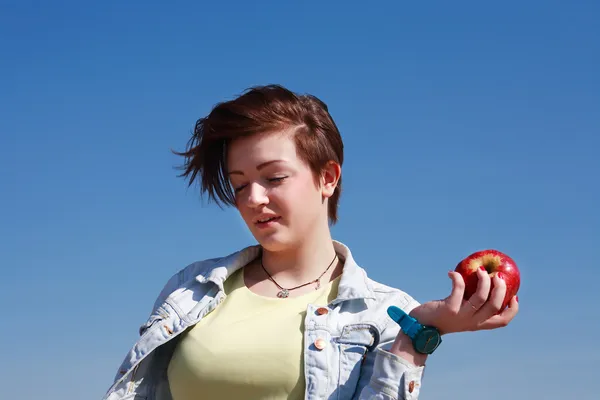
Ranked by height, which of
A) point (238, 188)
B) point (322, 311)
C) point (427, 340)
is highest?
point (238, 188)

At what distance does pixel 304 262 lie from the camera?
5.40 m

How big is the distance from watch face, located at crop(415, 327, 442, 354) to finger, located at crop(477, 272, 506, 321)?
0.25m

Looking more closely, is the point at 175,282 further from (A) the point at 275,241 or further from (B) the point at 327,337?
(B) the point at 327,337

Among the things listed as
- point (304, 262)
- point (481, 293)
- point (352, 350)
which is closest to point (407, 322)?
point (481, 293)

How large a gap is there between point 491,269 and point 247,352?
1.43 meters

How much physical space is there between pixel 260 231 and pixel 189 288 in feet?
2.25

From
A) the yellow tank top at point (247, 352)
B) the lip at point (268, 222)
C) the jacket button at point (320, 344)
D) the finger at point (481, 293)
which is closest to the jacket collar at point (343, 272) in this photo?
the yellow tank top at point (247, 352)

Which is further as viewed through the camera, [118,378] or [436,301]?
[118,378]

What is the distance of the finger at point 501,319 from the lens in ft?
14.5

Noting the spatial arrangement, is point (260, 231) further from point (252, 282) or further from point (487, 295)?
point (487, 295)

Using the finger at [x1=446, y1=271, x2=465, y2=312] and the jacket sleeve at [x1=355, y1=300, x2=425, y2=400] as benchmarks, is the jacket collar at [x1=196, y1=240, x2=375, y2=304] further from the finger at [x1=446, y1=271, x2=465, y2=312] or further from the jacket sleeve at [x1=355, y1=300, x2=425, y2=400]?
the finger at [x1=446, y1=271, x2=465, y2=312]

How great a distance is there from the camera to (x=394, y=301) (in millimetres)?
5258

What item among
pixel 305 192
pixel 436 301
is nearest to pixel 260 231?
pixel 305 192

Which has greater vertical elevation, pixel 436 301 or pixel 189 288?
pixel 189 288
